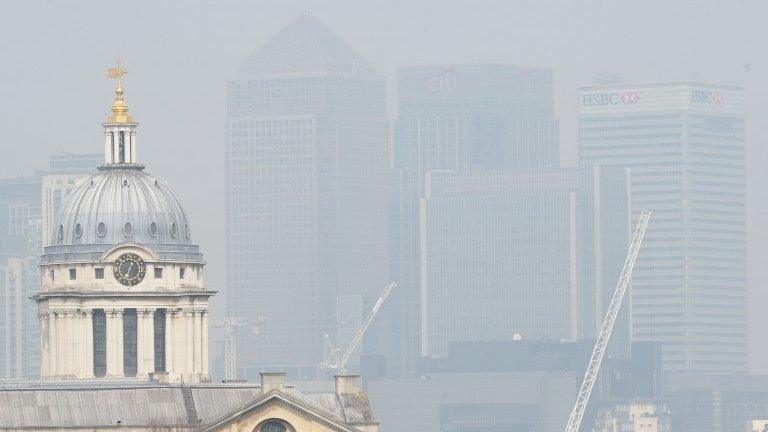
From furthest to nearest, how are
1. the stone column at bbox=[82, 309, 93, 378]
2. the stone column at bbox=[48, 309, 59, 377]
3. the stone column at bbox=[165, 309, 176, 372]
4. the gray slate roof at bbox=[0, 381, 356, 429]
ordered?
the stone column at bbox=[48, 309, 59, 377] < the stone column at bbox=[165, 309, 176, 372] < the stone column at bbox=[82, 309, 93, 378] < the gray slate roof at bbox=[0, 381, 356, 429]

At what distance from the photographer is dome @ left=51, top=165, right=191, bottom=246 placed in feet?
560

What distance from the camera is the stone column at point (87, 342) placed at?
16812cm

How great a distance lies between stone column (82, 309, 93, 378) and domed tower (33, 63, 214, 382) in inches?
1.6

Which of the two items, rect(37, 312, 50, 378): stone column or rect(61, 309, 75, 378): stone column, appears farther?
rect(37, 312, 50, 378): stone column

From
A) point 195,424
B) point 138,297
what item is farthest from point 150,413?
point 138,297

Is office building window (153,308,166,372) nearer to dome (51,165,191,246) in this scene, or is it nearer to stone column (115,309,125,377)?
stone column (115,309,125,377)

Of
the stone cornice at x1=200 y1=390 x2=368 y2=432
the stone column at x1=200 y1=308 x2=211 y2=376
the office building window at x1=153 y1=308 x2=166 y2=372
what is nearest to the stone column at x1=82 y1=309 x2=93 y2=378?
the office building window at x1=153 y1=308 x2=166 y2=372

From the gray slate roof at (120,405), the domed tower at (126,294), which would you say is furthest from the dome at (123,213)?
the gray slate roof at (120,405)

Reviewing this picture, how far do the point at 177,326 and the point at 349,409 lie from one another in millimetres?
18448

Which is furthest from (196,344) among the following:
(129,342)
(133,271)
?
(133,271)

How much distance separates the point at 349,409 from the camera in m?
152

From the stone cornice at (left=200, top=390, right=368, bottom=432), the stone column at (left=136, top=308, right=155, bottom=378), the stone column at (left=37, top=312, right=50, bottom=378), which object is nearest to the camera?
the stone cornice at (left=200, top=390, right=368, bottom=432)

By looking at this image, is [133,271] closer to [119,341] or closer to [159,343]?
[119,341]

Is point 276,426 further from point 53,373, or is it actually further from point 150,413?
point 53,373
